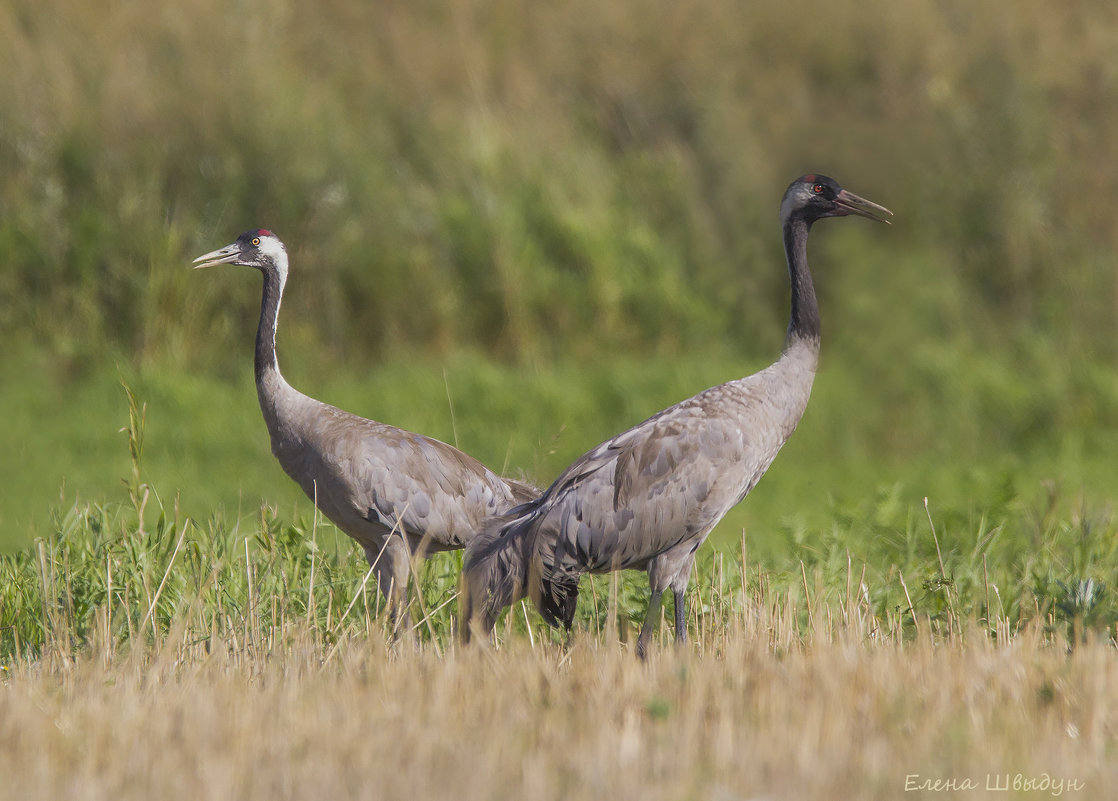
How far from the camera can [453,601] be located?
21.5 feet

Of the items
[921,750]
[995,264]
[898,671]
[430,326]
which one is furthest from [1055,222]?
[921,750]

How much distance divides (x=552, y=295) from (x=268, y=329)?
5708 mm

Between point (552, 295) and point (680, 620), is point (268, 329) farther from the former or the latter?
point (552, 295)

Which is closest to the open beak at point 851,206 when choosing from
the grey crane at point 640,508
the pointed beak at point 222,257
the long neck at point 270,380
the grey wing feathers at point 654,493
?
the grey crane at point 640,508

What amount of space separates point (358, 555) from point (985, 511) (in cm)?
318

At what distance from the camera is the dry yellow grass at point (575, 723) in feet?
12.2

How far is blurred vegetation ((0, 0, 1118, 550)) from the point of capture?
11.4 metres

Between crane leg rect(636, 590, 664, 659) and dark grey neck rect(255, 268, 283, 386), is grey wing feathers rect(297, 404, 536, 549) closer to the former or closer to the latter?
dark grey neck rect(255, 268, 283, 386)

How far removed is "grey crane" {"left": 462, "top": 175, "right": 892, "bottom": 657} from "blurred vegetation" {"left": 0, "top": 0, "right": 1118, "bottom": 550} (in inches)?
146

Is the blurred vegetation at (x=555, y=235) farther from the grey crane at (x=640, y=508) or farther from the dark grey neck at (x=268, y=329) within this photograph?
the grey crane at (x=640, y=508)

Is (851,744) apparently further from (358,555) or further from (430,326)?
(430,326)

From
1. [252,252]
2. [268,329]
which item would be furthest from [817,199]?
[252,252]

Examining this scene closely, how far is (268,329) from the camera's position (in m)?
7.21

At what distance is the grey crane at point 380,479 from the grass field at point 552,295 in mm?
201
